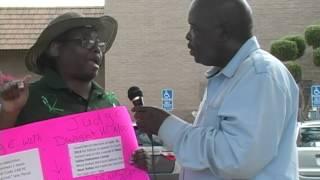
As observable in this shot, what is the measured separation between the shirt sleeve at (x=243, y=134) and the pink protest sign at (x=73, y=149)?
1.83 feet

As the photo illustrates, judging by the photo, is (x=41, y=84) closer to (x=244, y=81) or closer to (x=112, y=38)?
(x=112, y=38)

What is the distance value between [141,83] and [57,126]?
2157 centimetres

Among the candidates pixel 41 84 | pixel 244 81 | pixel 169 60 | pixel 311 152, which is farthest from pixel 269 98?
pixel 169 60

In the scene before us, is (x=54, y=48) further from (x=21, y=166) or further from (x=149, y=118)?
(x=149, y=118)

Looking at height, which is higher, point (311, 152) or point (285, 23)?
point (285, 23)

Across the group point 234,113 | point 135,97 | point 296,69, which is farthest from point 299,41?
point 234,113

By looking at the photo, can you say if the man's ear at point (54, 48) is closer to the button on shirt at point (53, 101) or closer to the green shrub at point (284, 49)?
the button on shirt at point (53, 101)

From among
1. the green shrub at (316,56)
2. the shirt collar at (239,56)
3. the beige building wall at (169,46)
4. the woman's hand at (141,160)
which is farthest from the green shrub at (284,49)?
the shirt collar at (239,56)

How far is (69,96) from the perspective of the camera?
A: 3092 mm

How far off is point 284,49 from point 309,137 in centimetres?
1267

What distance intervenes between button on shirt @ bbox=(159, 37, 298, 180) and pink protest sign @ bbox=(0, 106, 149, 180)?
1.49ft

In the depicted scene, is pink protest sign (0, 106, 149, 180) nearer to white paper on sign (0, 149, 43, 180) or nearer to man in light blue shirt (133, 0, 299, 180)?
white paper on sign (0, 149, 43, 180)

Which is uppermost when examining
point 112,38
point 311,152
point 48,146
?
point 112,38

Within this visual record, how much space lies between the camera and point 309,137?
32.9 ft
